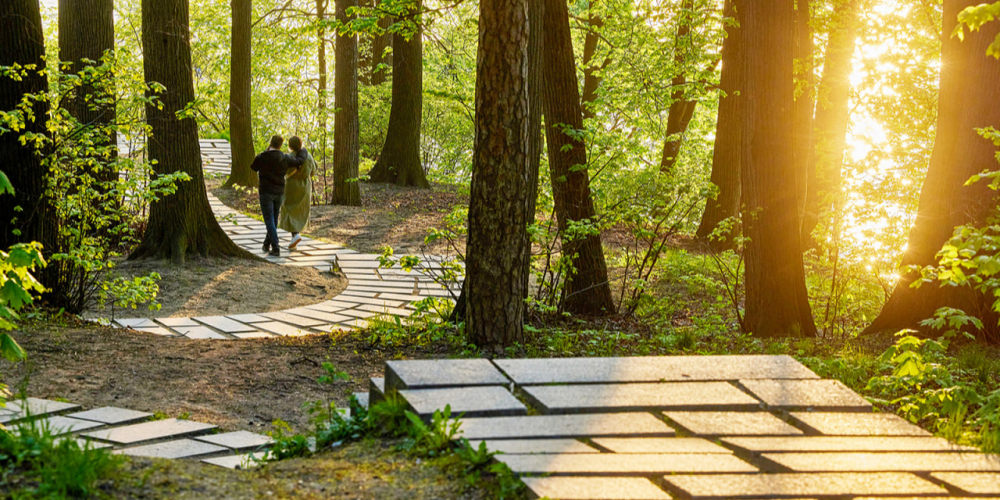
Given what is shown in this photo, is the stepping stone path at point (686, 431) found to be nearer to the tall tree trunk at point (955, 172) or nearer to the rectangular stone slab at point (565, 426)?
the rectangular stone slab at point (565, 426)

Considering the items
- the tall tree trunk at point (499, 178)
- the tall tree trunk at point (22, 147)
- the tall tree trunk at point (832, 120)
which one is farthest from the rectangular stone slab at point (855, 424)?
the tall tree trunk at point (22, 147)

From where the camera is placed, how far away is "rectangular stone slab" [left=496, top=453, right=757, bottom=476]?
8.00ft

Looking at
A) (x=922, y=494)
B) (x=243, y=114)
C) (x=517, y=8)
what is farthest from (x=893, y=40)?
(x=922, y=494)

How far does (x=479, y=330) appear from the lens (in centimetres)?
573

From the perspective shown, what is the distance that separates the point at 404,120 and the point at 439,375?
1464 centimetres

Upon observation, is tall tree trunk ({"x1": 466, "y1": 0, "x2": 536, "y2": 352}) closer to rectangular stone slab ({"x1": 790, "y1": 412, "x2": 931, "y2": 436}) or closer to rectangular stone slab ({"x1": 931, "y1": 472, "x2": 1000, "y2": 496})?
rectangular stone slab ({"x1": 790, "y1": 412, "x2": 931, "y2": 436})

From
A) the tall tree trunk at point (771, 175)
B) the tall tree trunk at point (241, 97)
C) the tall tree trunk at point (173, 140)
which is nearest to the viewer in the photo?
the tall tree trunk at point (771, 175)

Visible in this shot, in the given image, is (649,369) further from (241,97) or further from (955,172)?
(241,97)

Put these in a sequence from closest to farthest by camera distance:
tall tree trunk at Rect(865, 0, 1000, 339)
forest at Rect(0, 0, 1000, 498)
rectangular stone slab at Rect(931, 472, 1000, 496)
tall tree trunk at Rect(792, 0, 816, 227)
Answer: rectangular stone slab at Rect(931, 472, 1000, 496) → forest at Rect(0, 0, 1000, 498) → tall tree trunk at Rect(865, 0, 1000, 339) → tall tree trunk at Rect(792, 0, 816, 227)

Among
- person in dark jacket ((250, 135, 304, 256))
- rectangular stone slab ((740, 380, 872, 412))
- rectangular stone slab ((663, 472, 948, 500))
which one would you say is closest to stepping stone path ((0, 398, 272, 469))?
rectangular stone slab ((663, 472, 948, 500))

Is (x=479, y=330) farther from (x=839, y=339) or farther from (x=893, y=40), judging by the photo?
(x=893, y=40)

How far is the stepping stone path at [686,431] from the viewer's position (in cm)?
244

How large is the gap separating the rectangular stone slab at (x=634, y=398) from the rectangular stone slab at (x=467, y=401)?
0.37ft

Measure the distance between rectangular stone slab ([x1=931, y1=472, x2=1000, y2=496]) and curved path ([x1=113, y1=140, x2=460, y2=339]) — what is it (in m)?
4.31
